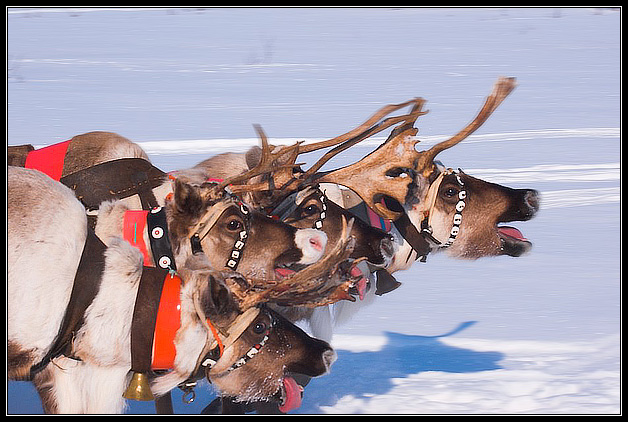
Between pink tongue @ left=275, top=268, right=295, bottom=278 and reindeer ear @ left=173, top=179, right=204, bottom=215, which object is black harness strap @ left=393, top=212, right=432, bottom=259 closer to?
pink tongue @ left=275, top=268, right=295, bottom=278

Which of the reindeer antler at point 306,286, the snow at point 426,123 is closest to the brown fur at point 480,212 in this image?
the snow at point 426,123

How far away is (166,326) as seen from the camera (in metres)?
3.04

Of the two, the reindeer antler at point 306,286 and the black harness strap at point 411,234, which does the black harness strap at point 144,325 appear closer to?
the reindeer antler at point 306,286

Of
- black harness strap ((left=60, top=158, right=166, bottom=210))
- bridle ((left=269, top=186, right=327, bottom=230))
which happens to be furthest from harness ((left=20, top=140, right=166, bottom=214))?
bridle ((left=269, top=186, right=327, bottom=230))

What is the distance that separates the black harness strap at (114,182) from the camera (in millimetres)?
3900

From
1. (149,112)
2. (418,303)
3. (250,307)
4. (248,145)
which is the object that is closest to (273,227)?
(250,307)

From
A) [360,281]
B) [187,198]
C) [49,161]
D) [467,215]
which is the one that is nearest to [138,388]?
[187,198]

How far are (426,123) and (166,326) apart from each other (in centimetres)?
680

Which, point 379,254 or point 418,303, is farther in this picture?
point 418,303

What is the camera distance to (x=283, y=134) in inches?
345

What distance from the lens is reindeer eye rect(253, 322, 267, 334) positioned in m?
3.22

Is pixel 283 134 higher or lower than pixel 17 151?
lower

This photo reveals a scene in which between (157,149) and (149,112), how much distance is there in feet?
5.25

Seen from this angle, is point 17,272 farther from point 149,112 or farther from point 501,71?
point 501,71
